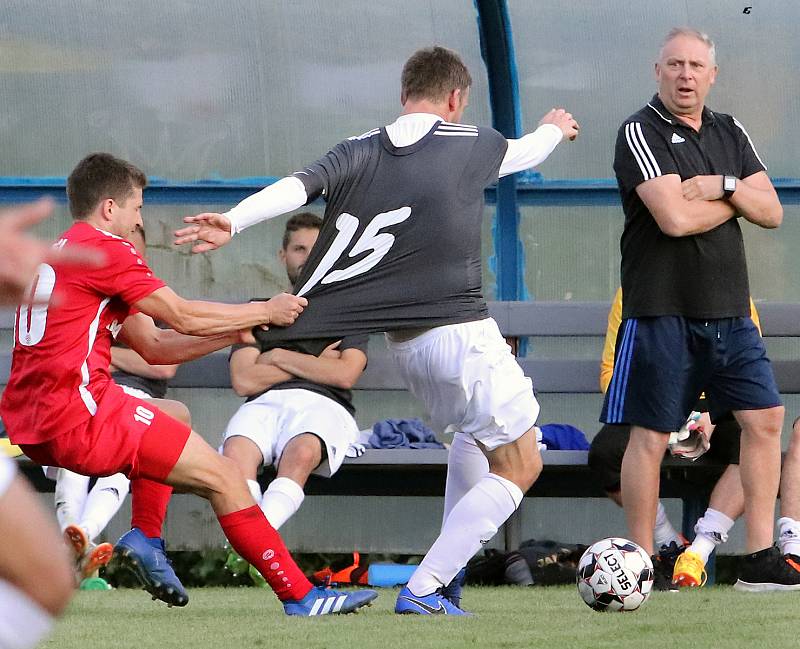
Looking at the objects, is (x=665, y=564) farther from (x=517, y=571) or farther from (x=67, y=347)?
(x=67, y=347)

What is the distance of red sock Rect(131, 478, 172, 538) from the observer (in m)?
5.32

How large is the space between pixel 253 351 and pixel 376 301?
213 centimetres

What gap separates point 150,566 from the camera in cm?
511

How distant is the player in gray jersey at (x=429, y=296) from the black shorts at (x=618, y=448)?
143cm

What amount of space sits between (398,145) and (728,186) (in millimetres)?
1500

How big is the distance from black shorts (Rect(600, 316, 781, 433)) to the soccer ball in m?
0.90

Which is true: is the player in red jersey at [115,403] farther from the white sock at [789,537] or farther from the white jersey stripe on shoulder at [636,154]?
the white sock at [789,537]

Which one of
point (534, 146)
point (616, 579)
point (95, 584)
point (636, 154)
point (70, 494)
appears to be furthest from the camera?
point (95, 584)

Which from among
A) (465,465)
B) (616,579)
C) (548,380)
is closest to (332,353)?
(548,380)

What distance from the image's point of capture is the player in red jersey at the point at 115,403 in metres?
4.64

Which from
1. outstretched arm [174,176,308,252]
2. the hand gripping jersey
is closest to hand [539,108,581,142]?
the hand gripping jersey

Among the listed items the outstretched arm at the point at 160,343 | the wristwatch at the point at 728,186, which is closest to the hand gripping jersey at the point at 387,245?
the outstretched arm at the point at 160,343

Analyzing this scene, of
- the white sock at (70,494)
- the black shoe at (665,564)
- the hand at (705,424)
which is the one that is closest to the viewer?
the black shoe at (665,564)

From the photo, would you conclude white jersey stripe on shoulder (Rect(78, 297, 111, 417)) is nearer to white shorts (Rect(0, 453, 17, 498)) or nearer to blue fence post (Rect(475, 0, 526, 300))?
white shorts (Rect(0, 453, 17, 498))
